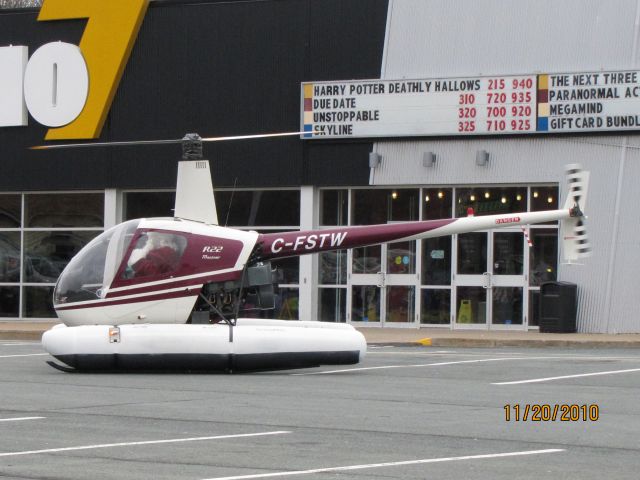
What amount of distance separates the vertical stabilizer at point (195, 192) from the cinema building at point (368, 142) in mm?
9633

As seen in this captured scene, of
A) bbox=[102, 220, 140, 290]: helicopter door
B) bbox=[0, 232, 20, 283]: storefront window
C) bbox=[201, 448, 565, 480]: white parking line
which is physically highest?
bbox=[102, 220, 140, 290]: helicopter door

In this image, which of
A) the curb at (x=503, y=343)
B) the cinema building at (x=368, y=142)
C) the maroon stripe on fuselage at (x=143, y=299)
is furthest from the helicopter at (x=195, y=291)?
the cinema building at (x=368, y=142)

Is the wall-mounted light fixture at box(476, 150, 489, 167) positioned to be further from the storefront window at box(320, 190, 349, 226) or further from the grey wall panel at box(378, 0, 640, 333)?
the storefront window at box(320, 190, 349, 226)

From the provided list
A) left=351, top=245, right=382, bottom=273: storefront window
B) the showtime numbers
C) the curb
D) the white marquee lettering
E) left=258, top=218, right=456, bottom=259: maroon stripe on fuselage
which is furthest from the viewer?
the white marquee lettering

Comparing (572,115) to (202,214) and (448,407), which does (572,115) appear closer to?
(202,214)

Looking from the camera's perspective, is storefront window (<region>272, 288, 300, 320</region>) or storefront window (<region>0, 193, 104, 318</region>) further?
storefront window (<region>0, 193, 104, 318</region>)

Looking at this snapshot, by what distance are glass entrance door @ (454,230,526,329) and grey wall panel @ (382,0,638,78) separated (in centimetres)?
382

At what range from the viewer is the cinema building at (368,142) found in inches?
1067

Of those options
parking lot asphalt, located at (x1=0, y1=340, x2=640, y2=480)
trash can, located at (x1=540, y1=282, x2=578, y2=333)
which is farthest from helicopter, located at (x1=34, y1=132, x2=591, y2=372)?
trash can, located at (x1=540, y1=282, x2=578, y2=333)

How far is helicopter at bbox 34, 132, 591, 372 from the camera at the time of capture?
56.2 feet

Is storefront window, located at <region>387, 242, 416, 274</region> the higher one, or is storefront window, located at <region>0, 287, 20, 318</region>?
storefront window, located at <region>387, 242, 416, 274</region>

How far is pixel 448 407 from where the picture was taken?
13.5m
